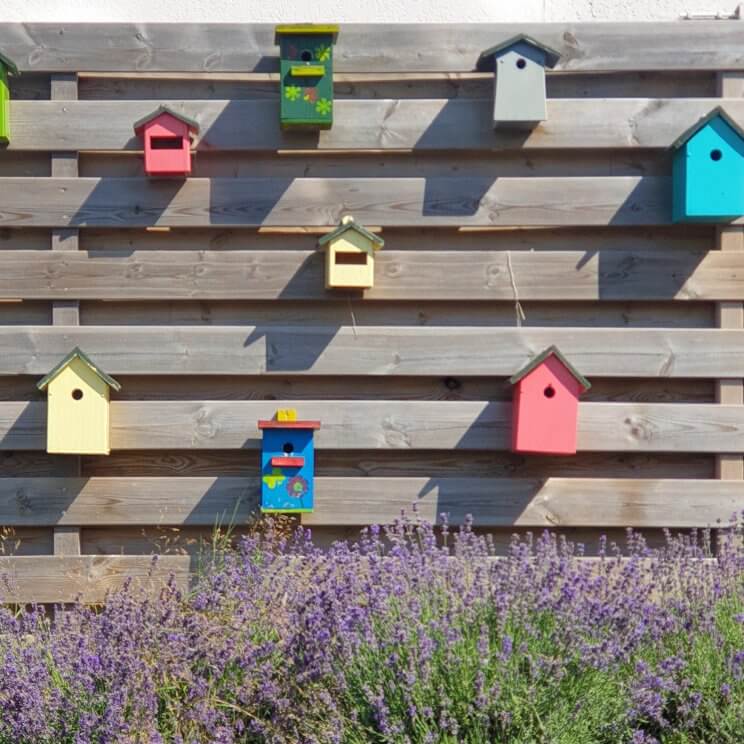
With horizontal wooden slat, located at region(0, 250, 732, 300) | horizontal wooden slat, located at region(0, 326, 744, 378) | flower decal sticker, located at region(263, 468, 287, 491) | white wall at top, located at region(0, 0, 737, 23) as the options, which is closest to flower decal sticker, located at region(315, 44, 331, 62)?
white wall at top, located at region(0, 0, 737, 23)

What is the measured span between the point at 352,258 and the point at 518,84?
983 mm

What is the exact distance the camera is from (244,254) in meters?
4.28

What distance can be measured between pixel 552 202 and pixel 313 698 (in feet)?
7.63

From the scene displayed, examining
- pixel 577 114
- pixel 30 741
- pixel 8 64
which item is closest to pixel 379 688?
pixel 30 741

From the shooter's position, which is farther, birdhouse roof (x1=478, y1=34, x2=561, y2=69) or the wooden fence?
the wooden fence

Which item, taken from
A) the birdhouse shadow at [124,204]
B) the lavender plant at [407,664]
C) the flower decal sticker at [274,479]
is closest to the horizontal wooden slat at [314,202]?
the birdhouse shadow at [124,204]

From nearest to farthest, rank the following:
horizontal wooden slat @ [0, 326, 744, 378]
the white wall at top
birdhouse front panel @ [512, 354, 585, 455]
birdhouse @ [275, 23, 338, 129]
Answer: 1. birdhouse front panel @ [512, 354, 585, 455]
2. birdhouse @ [275, 23, 338, 129]
3. horizontal wooden slat @ [0, 326, 744, 378]
4. the white wall at top

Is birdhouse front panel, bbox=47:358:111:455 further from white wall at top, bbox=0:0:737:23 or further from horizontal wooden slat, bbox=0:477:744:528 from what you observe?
white wall at top, bbox=0:0:737:23

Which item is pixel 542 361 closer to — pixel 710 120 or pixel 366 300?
pixel 366 300

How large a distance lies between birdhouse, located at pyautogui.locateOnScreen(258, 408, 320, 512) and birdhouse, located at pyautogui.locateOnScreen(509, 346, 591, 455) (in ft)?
2.71

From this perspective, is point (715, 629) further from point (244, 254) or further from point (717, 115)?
point (244, 254)

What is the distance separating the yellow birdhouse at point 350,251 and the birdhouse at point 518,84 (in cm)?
73

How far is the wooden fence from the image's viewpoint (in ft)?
13.9

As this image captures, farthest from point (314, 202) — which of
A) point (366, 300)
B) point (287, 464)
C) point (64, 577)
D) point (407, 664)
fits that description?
point (407, 664)
